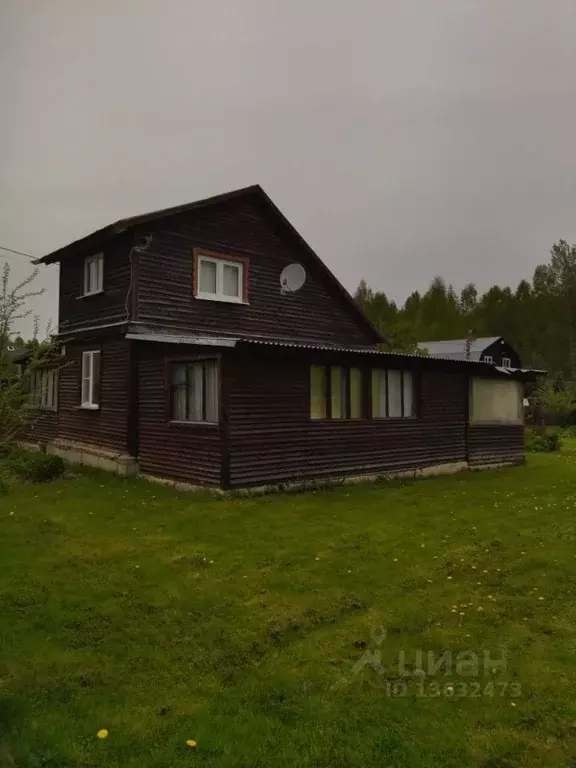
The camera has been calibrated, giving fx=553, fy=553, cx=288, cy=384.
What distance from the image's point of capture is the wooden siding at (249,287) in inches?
613

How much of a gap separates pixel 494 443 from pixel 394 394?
214 inches

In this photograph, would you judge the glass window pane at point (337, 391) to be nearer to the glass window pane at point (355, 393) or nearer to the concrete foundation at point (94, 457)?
the glass window pane at point (355, 393)

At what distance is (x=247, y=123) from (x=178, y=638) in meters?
14.8

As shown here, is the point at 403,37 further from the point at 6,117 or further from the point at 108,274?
the point at 108,274

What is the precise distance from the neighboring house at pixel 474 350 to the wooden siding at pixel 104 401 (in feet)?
105

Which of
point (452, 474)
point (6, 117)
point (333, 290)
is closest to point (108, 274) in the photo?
point (333, 290)

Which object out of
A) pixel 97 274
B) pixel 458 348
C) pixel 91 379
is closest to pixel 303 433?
pixel 91 379

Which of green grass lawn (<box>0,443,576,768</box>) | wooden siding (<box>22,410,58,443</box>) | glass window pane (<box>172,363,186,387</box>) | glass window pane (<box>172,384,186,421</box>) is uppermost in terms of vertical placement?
glass window pane (<box>172,363,186,387</box>)

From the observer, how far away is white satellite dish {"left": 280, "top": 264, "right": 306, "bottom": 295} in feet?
60.2

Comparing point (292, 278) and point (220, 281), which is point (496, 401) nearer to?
point (292, 278)

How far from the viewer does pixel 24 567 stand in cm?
740

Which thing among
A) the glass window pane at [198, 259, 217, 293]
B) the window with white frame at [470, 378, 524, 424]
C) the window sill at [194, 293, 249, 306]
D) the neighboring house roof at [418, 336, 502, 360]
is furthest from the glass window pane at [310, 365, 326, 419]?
the neighboring house roof at [418, 336, 502, 360]

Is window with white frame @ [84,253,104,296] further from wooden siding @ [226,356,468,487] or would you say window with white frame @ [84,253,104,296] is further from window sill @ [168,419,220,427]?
wooden siding @ [226,356,468,487]

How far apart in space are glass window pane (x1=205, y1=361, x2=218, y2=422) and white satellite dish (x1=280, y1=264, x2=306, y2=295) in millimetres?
6272
